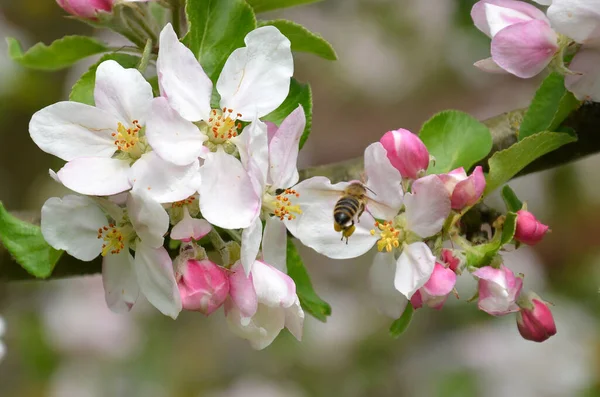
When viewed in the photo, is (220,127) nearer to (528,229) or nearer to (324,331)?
(528,229)

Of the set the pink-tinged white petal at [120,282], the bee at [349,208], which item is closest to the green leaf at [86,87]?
the pink-tinged white petal at [120,282]

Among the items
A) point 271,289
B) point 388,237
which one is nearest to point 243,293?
point 271,289

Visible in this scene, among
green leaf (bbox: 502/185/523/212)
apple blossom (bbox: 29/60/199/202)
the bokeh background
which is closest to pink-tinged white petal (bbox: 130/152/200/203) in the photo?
apple blossom (bbox: 29/60/199/202)

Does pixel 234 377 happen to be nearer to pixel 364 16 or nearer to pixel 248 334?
pixel 364 16

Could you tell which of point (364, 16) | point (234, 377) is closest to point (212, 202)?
point (234, 377)

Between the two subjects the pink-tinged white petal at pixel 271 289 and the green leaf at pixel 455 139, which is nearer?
the pink-tinged white petal at pixel 271 289

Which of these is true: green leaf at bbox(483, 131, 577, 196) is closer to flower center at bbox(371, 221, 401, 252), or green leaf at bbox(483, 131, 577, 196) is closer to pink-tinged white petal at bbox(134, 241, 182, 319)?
flower center at bbox(371, 221, 401, 252)

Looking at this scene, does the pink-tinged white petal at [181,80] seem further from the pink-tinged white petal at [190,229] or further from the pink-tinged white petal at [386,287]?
the pink-tinged white petal at [386,287]
